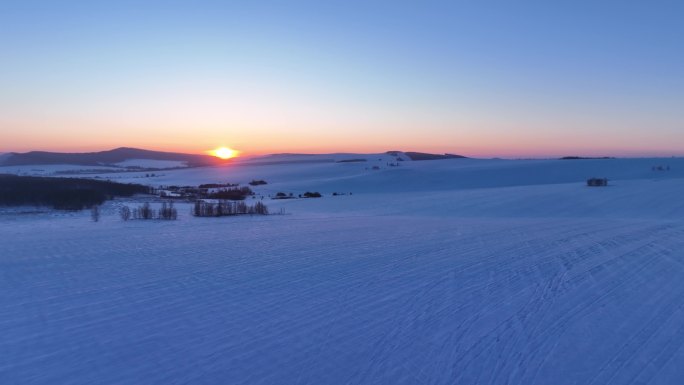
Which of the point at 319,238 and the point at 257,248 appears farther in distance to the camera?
the point at 319,238

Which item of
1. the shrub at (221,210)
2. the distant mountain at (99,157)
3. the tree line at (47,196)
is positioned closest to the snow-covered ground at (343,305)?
the shrub at (221,210)

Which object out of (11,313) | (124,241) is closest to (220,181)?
(124,241)

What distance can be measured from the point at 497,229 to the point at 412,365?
11.0 meters

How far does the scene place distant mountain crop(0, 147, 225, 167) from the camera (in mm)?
115756

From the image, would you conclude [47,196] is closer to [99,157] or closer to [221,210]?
[221,210]

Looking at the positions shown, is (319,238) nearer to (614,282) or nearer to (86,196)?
(614,282)

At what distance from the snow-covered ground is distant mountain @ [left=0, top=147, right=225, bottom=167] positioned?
111416 mm

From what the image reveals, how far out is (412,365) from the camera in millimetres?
5051

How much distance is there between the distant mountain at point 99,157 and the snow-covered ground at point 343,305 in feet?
366

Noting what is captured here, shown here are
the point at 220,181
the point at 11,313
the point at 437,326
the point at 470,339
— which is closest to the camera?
the point at 470,339

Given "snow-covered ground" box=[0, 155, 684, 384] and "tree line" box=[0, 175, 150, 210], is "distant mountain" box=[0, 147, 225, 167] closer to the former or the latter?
"tree line" box=[0, 175, 150, 210]

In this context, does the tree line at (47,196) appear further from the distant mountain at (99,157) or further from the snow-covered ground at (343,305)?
the distant mountain at (99,157)

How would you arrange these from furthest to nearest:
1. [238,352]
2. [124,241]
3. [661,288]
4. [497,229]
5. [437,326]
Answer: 1. [497,229]
2. [124,241]
3. [661,288]
4. [437,326]
5. [238,352]

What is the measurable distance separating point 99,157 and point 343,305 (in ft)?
475
